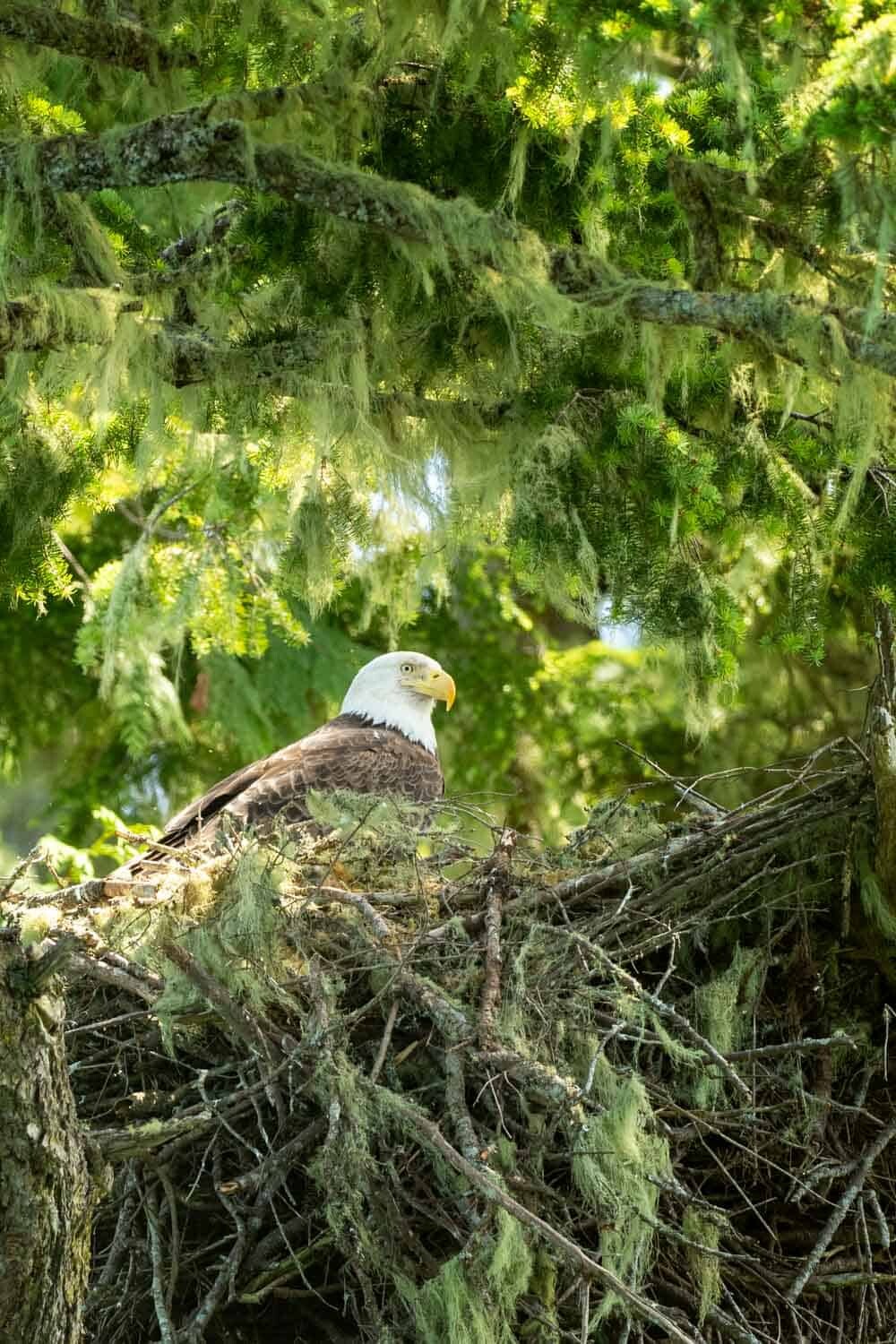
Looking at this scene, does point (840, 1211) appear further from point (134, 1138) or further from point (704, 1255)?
point (134, 1138)

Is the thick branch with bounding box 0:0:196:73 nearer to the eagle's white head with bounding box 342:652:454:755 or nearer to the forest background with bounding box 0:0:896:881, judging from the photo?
the forest background with bounding box 0:0:896:881

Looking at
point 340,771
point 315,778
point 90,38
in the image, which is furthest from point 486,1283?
point 90,38

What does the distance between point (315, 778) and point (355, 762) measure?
31 cm

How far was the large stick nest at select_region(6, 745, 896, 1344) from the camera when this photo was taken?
452 centimetres

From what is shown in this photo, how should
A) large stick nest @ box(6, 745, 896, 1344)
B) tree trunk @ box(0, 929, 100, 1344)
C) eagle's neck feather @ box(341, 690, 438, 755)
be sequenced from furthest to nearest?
eagle's neck feather @ box(341, 690, 438, 755) < large stick nest @ box(6, 745, 896, 1344) < tree trunk @ box(0, 929, 100, 1344)

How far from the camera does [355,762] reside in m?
7.85

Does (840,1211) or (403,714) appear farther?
(403,714)

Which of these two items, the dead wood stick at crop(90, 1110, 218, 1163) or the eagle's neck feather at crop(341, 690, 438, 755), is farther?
the eagle's neck feather at crop(341, 690, 438, 755)

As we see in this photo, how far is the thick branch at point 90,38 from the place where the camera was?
5.51 metres

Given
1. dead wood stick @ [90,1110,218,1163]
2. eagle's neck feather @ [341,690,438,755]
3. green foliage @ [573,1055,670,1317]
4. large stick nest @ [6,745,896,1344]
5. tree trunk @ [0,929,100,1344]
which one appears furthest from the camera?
eagle's neck feather @ [341,690,438,755]

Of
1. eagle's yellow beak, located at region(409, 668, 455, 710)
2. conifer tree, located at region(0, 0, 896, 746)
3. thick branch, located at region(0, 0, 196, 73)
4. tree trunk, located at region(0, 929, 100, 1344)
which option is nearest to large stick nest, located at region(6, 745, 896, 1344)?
tree trunk, located at region(0, 929, 100, 1344)

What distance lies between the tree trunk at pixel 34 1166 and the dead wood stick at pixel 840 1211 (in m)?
2.12

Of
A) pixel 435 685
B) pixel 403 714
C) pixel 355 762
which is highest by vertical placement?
pixel 355 762

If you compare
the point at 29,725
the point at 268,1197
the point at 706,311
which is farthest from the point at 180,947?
the point at 29,725
